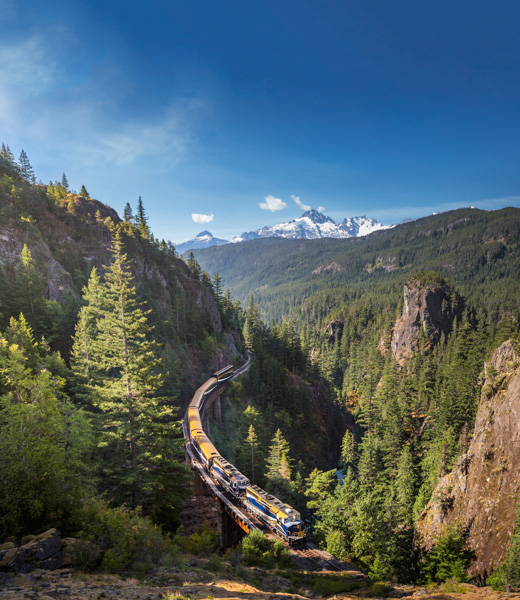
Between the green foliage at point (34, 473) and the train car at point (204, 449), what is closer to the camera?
the green foliage at point (34, 473)

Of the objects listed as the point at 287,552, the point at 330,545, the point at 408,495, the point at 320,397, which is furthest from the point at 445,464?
the point at 320,397

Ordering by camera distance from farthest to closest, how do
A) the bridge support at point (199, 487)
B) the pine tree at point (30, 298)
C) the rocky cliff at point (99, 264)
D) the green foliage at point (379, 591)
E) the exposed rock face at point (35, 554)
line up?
1. the rocky cliff at point (99, 264)
2. the pine tree at point (30, 298)
3. the bridge support at point (199, 487)
4. the green foliage at point (379, 591)
5. the exposed rock face at point (35, 554)

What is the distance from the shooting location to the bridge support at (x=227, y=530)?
84.5 ft

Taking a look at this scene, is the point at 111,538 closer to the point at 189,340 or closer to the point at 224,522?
the point at 224,522

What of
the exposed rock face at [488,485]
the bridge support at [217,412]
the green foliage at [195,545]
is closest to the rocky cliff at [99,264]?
the bridge support at [217,412]

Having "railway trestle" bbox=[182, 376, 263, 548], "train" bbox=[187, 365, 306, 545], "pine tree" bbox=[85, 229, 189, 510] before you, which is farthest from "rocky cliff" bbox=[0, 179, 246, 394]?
"railway trestle" bbox=[182, 376, 263, 548]

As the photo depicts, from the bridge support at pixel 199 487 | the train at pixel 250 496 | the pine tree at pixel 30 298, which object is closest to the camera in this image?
the train at pixel 250 496

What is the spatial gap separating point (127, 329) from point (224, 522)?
1885cm

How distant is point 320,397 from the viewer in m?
83.3

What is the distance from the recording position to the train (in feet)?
69.5

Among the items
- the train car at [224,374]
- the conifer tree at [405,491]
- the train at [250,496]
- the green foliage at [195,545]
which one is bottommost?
the conifer tree at [405,491]

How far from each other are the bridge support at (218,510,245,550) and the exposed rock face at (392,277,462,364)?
92386 millimetres

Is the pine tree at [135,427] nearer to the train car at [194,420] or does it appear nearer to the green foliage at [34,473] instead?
the green foliage at [34,473]

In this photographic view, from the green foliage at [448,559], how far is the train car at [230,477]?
16.1 meters
